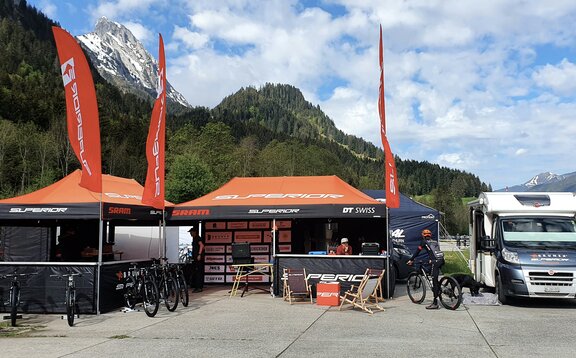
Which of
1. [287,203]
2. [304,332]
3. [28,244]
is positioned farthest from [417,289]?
[28,244]

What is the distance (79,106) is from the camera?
10.5m

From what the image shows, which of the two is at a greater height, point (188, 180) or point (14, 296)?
point (188, 180)

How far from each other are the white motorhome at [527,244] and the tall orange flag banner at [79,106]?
8951 millimetres

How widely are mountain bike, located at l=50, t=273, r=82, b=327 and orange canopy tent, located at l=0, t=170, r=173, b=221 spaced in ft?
4.27

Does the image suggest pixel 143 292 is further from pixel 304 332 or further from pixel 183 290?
pixel 304 332

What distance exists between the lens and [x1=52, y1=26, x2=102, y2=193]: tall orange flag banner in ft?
34.3

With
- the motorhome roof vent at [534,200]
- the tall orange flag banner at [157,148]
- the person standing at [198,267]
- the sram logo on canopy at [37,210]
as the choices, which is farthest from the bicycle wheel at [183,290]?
the motorhome roof vent at [534,200]

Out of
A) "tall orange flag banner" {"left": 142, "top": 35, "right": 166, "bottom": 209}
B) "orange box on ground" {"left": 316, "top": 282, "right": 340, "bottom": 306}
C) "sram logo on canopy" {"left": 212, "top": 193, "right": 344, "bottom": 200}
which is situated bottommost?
"orange box on ground" {"left": 316, "top": 282, "right": 340, "bottom": 306}

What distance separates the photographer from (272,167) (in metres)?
72.9

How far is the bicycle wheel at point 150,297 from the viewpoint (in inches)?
426

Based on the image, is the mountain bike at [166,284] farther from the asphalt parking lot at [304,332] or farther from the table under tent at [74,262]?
the table under tent at [74,262]

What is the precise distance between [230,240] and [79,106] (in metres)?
7.88

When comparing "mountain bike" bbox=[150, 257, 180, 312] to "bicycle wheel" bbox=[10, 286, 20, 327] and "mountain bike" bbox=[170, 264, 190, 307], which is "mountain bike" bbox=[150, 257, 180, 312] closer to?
"mountain bike" bbox=[170, 264, 190, 307]

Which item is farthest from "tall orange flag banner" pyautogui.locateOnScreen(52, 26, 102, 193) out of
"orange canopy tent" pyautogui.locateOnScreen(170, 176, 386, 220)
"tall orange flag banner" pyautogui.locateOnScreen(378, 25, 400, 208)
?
"tall orange flag banner" pyautogui.locateOnScreen(378, 25, 400, 208)
